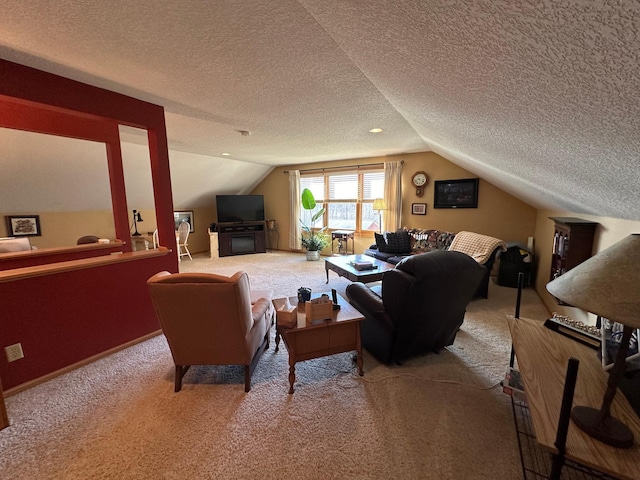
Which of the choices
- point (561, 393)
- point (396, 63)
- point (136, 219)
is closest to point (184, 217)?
point (136, 219)

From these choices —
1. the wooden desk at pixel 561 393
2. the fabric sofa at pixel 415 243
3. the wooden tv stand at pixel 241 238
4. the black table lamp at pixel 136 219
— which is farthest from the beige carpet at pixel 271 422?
the wooden tv stand at pixel 241 238

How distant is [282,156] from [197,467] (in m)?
5.36

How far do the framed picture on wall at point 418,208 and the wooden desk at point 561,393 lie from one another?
415 centimetres

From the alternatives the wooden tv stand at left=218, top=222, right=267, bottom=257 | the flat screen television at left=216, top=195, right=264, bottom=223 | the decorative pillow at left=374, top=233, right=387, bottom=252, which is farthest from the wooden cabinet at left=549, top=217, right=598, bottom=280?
the flat screen television at left=216, top=195, right=264, bottom=223

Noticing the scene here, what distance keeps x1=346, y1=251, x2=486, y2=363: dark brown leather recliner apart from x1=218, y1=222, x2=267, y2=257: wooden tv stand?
17.6 feet

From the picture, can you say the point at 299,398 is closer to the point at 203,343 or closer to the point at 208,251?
the point at 203,343

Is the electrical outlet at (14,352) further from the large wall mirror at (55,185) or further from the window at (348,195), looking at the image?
the window at (348,195)

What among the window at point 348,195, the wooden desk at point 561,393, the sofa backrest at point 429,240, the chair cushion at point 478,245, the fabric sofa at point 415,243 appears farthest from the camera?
the window at point 348,195

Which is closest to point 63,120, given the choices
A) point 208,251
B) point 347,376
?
point 347,376

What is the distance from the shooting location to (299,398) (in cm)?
196

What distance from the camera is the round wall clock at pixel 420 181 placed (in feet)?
18.0

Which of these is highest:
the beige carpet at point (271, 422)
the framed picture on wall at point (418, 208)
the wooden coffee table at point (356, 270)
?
the framed picture on wall at point (418, 208)

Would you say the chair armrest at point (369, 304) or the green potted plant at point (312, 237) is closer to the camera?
the chair armrest at point (369, 304)

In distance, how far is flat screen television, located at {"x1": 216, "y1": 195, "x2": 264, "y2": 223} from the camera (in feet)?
23.4
